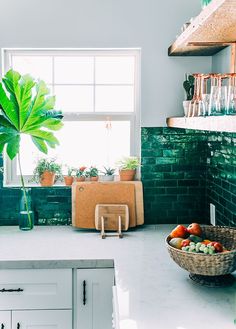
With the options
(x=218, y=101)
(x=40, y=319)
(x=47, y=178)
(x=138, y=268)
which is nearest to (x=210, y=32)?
(x=218, y=101)

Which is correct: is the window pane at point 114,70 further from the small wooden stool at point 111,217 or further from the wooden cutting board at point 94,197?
the small wooden stool at point 111,217

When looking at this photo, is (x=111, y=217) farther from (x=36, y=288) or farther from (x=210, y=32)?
(x=210, y=32)

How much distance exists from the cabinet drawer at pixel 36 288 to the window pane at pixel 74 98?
1.36m

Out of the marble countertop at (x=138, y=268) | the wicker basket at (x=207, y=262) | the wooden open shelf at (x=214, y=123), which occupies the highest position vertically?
the wooden open shelf at (x=214, y=123)

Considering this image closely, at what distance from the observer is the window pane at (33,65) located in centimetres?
375

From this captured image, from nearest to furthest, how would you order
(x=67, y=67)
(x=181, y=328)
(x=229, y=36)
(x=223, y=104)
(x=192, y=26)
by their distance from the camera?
(x=181, y=328) → (x=223, y=104) → (x=192, y=26) → (x=229, y=36) → (x=67, y=67)

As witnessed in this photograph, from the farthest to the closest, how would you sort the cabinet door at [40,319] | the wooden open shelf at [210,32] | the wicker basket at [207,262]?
the cabinet door at [40,319] < the wicker basket at [207,262] < the wooden open shelf at [210,32]

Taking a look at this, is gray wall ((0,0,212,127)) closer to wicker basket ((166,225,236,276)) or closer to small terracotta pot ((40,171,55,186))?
small terracotta pot ((40,171,55,186))

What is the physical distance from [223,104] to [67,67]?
1.84 m

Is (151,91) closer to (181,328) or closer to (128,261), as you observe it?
(128,261)

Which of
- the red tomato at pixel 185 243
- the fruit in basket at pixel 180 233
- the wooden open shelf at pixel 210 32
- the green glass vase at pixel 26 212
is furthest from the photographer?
the green glass vase at pixel 26 212

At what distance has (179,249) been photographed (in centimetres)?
244

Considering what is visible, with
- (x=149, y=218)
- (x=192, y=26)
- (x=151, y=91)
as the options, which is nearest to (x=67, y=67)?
(x=151, y=91)

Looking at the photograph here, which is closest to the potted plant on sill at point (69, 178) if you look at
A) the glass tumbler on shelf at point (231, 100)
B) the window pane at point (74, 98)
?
the window pane at point (74, 98)
